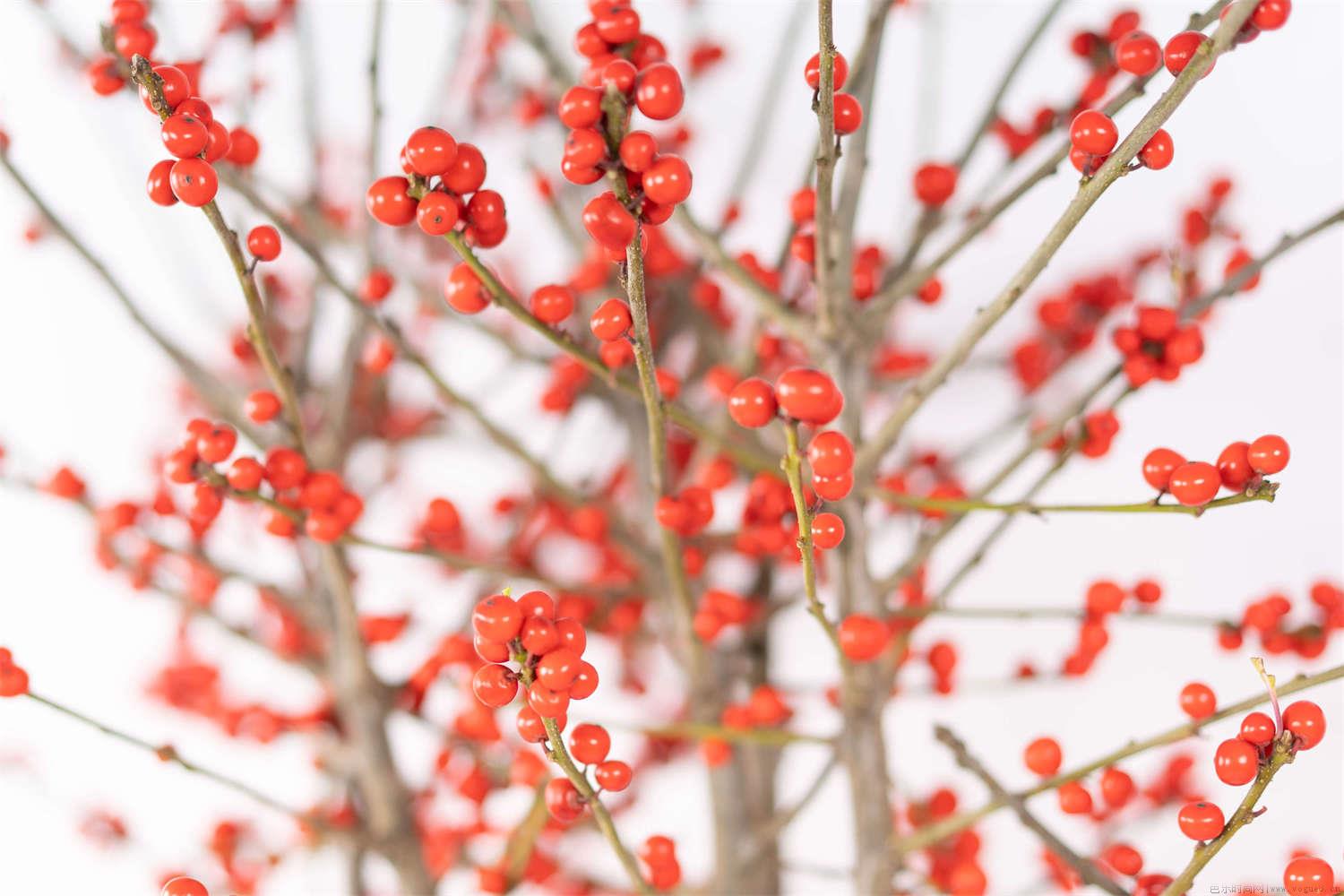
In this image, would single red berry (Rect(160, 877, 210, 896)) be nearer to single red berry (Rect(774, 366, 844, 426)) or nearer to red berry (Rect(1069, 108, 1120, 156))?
single red berry (Rect(774, 366, 844, 426))

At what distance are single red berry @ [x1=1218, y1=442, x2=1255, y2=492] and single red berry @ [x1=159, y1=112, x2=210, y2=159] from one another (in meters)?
0.41

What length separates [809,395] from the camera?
13.9 inches

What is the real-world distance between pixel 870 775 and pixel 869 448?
0.18 meters

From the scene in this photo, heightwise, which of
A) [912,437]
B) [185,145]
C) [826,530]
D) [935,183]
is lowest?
[826,530]

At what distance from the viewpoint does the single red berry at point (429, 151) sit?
0.38 metres

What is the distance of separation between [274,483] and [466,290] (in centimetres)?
15

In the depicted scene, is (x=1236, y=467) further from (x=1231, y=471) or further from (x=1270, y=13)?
(x=1270, y=13)

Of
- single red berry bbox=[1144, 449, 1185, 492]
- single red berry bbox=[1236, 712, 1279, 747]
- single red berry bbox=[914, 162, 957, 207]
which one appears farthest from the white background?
single red berry bbox=[1236, 712, 1279, 747]

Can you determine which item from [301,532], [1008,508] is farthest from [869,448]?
[301,532]

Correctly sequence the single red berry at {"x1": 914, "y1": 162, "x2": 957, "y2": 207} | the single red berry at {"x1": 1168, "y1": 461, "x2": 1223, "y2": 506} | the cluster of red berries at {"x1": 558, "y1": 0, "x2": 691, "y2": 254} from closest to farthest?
1. the cluster of red berries at {"x1": 558, "y1": 0, "x2": 691, "y2": 254}
2. the single red berry at {"x1": 1168, "y1": 461, "x2": 1223, "y2": 506}
3. the single red berry at {"x1": 914, "y1": 162, "x2": 957, "y2": 207}

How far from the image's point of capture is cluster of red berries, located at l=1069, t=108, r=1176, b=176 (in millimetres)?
416

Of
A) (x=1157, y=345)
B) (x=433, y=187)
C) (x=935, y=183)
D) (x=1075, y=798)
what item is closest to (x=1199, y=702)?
(x=1075, y=798)

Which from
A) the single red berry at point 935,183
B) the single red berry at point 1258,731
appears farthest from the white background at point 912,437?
the single red berry at point 1258,731

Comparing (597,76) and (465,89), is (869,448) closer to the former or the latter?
(597,76)
